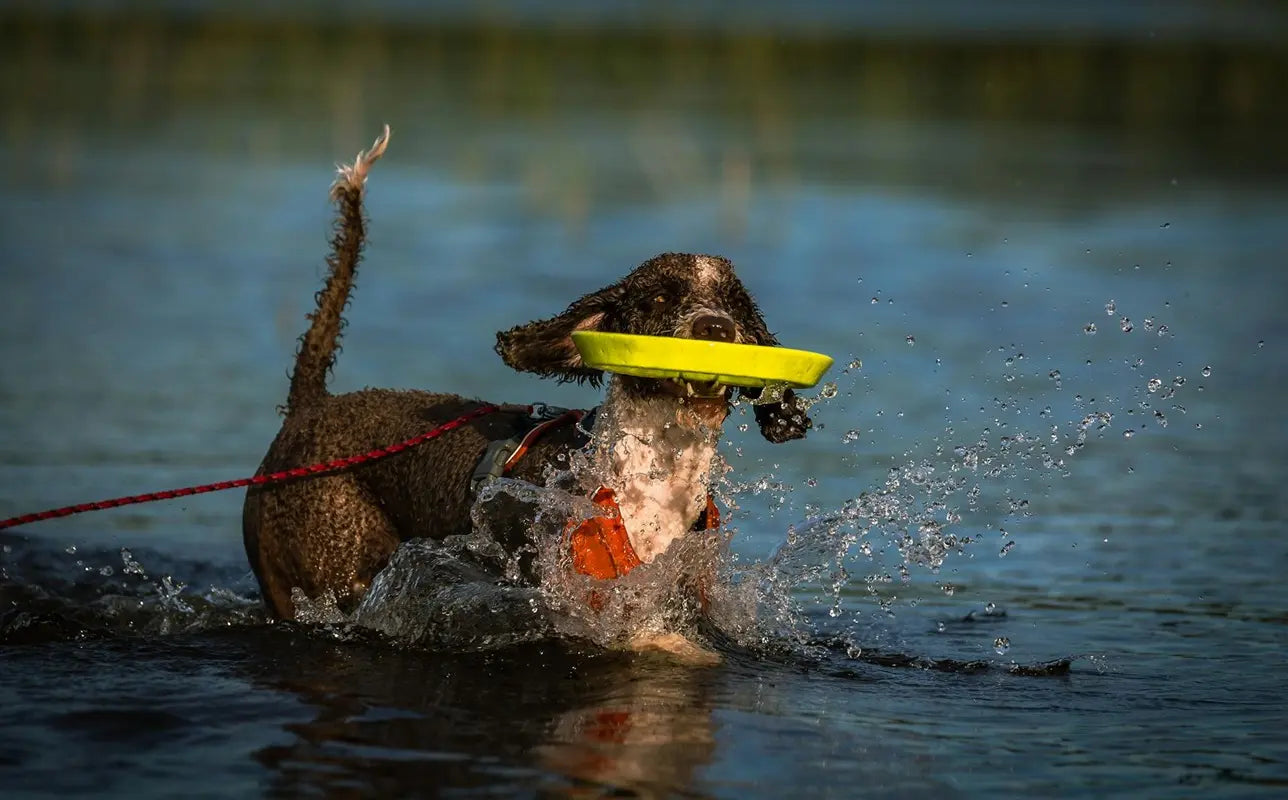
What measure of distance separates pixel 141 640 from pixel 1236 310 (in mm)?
10424

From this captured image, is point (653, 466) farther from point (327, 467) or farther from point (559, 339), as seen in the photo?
point (327, 467)

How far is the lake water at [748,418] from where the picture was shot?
6.11 metres

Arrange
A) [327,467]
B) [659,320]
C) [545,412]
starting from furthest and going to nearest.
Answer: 1. [545,412]
2. [327,467]
3. [659,320]

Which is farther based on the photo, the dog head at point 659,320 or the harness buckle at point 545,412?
the harness buckle at point 545,412

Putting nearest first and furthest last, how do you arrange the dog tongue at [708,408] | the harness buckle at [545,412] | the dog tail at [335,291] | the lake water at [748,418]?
1. the lake water at [748,418]
2. the dog tongue at [708,408]
3. the harness buckle at [545,412]
4. the dog tail at [335,291]

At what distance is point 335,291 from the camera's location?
782cm

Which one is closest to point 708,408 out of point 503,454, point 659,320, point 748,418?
point 659,320

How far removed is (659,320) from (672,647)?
115cm

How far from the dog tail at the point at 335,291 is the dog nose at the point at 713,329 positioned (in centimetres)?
170

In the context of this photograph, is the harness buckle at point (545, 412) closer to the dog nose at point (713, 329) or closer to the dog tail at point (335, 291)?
the dog tail at point (335, 291)

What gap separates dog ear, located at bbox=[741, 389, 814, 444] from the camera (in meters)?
7.34

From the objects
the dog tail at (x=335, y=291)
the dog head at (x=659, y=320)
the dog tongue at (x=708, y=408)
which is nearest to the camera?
the dog tongue at (x=708, y=408)

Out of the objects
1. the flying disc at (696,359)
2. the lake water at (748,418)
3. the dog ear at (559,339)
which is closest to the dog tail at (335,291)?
the dog ear at (559,339)

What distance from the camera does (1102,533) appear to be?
378 inches
